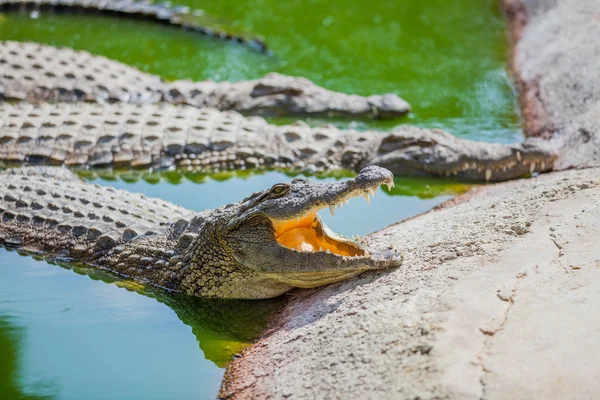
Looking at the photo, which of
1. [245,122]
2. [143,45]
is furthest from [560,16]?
[143,45]

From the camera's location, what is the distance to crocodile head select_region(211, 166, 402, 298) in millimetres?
5062

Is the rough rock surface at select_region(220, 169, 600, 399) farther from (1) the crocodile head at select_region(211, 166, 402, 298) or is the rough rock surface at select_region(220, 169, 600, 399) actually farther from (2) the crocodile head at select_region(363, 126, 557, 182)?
(2) the crocodile head at select_region(363, 126, 557, 182)

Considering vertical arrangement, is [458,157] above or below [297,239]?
above

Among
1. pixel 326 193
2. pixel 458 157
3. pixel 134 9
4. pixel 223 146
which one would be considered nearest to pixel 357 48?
pixel 134 9

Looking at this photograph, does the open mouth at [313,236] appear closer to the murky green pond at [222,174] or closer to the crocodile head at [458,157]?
the murky green pond at [222,174]

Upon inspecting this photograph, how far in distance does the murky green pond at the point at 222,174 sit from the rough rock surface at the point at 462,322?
0.50 m

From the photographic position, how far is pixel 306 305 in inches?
208

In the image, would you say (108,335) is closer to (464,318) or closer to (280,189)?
(280,189)

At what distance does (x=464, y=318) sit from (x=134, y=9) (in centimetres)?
1078

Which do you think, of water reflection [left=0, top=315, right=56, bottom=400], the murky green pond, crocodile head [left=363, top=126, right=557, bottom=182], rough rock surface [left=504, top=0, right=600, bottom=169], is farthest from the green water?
water reflection [left=0, top=315, right=56, bottom=400]

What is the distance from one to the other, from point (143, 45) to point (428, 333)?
945 cm

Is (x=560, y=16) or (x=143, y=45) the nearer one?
(x=560, y=16)

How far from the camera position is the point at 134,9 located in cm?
1373

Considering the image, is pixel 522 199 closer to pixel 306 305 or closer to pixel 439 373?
pixel 306 305
